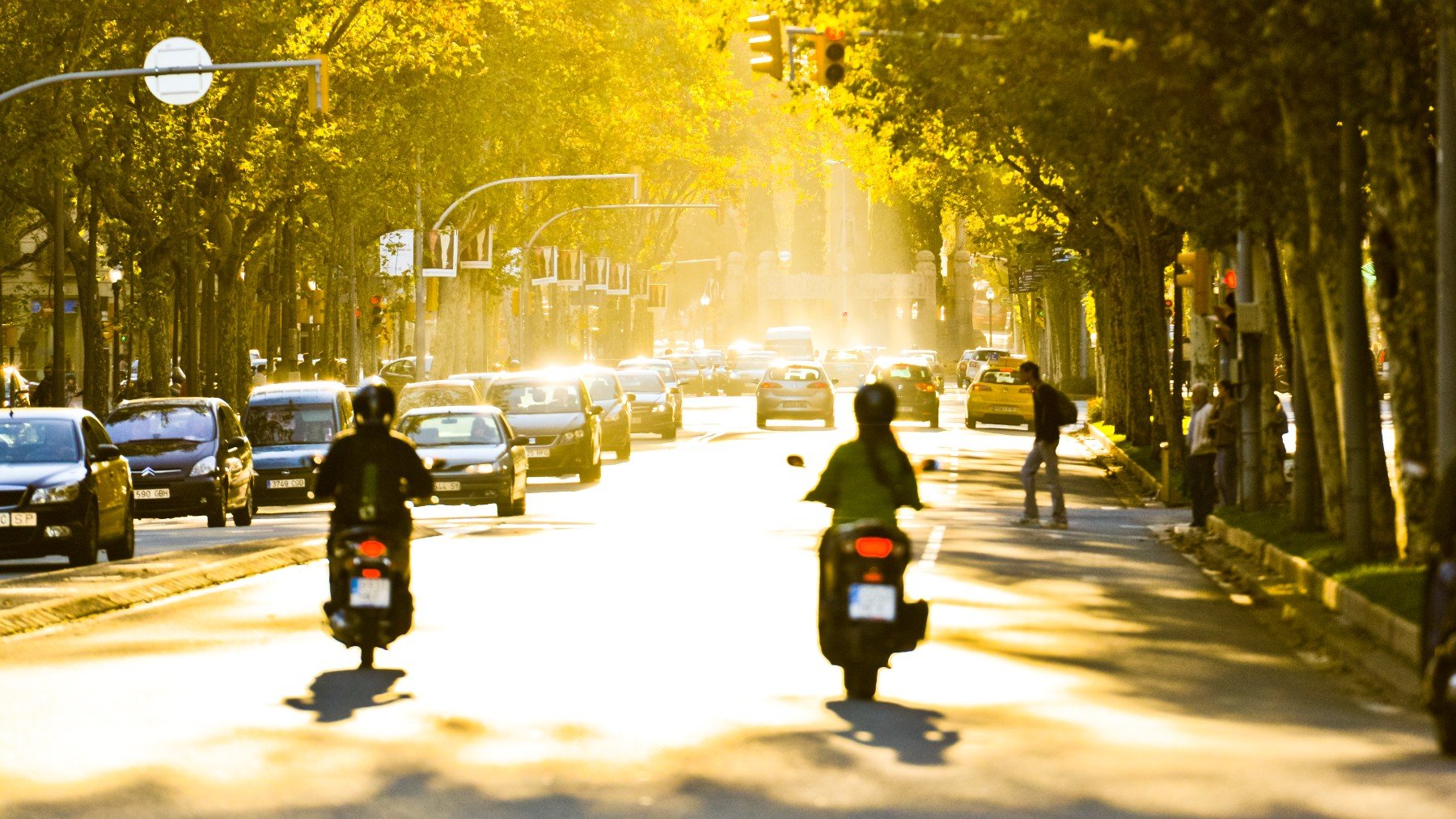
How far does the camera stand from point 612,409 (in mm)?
42969

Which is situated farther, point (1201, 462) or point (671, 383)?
point (671, 383)

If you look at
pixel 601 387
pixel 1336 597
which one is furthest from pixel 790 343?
pixel 1336 597

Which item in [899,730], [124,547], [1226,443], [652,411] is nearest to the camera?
[899,730]

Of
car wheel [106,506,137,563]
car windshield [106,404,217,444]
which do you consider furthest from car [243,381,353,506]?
car wheel [106,506,137,563]

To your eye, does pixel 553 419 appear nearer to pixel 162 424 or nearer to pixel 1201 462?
pixel 162 424

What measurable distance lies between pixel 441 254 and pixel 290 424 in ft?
69.4

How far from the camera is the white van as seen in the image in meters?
104

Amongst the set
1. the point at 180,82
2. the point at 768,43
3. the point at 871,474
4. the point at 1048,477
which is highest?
the point at 180,82

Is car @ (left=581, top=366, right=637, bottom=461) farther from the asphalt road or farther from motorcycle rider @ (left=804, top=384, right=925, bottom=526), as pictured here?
motorcycle rider @ (left=804, top=384, right=925, bottom=526)

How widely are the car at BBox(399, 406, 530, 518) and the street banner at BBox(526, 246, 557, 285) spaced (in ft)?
120

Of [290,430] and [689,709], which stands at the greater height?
[290,430]

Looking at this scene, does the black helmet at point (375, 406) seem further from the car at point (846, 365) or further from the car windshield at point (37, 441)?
the car at point (846, 365)

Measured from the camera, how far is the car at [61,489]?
68.8 feet

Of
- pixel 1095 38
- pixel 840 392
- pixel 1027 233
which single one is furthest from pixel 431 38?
pixel 840 392
